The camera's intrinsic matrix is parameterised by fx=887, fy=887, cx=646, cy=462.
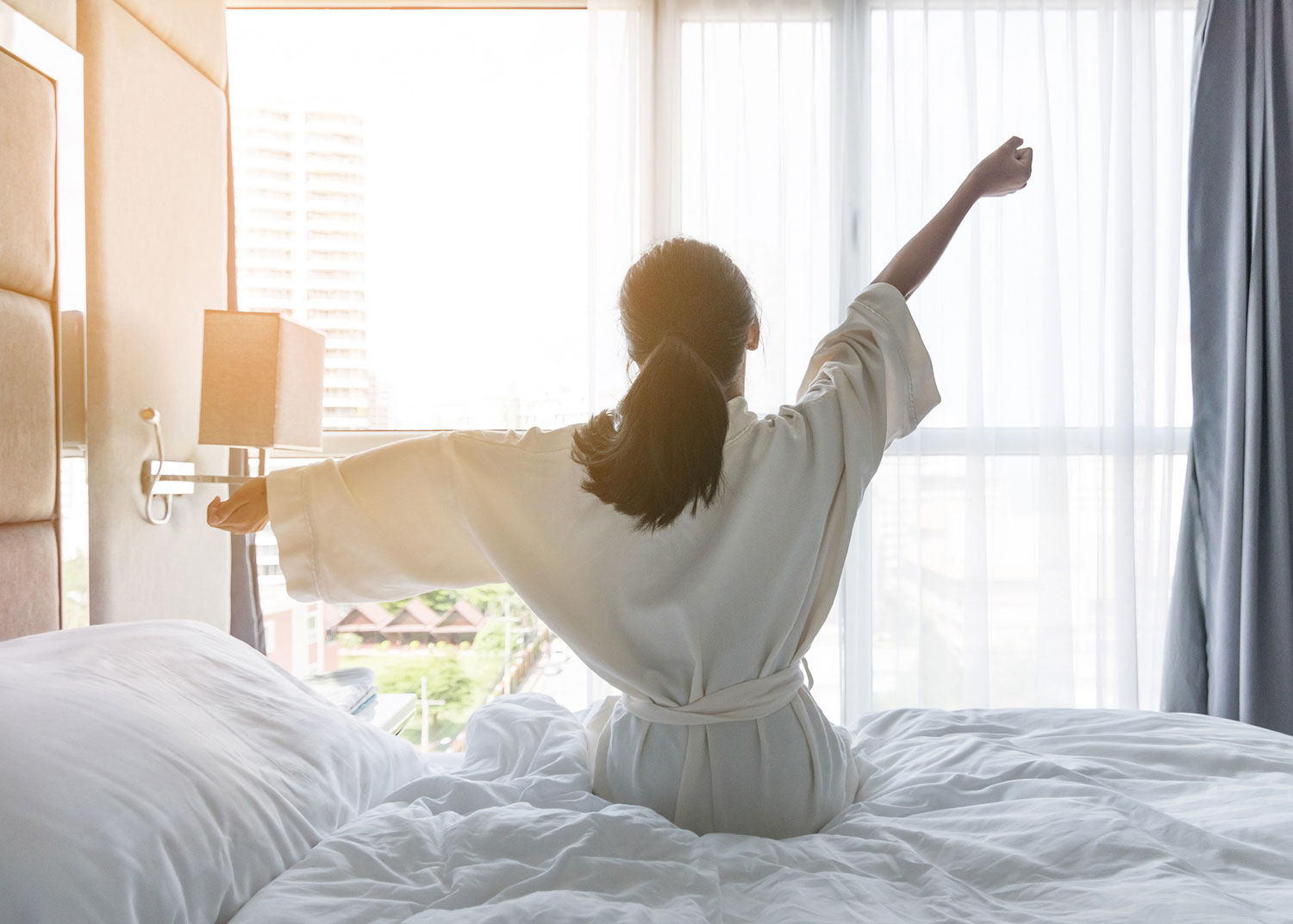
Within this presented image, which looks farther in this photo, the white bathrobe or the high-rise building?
the high-rise building

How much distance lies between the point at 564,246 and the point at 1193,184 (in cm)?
184

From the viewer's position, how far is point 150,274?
168cm

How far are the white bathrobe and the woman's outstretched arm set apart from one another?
1.08ft

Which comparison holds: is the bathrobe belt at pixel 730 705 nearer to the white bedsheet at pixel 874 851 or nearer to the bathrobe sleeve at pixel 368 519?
the white bedsheet at pixel 874 851

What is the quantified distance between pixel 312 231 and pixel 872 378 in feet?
6.82

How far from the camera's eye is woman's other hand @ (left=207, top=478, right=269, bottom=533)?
1.06 meters

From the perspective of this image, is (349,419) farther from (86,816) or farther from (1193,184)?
(1193,184)

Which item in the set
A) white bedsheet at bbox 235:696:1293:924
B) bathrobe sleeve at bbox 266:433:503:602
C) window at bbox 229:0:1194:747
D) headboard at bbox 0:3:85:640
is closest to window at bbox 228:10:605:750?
window at bbox 229:0:1194:747

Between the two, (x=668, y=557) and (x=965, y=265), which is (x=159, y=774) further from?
(x=965, y=265)

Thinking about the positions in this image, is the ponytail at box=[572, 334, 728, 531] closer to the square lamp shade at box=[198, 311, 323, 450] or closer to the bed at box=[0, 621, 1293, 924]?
the bed at box=[0, 621, 1293, 924]

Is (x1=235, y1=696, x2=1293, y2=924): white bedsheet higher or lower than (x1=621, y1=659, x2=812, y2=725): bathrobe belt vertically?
lower

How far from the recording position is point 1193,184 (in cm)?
254

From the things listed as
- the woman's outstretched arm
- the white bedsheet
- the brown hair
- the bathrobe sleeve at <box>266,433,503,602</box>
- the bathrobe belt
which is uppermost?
the woman's outstretched arm

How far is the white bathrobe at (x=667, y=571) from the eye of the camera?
42.3 inches
